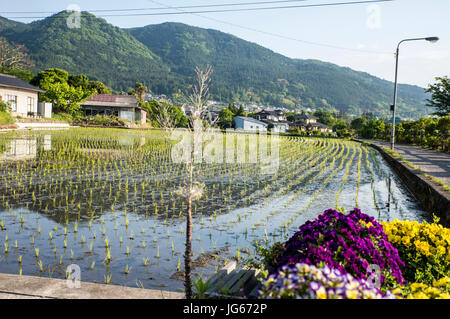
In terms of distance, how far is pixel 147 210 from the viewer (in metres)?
8.44

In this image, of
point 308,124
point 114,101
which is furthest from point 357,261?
point 308,124

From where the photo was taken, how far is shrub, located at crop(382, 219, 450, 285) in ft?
13.2

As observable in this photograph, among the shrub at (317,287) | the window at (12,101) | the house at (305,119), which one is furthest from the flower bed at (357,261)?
the house at (305,119)

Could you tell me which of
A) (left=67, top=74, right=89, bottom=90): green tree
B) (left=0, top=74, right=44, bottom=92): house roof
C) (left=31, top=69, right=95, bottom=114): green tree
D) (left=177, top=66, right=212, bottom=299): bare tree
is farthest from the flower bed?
(left=67, top=74, right=89, bottom=90): green tree

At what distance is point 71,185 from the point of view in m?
10.9

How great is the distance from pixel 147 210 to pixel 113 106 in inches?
2036

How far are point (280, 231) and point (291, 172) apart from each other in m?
9.13

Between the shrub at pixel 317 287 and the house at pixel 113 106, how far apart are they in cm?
5721

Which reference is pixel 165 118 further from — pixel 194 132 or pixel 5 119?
pixel 5 119

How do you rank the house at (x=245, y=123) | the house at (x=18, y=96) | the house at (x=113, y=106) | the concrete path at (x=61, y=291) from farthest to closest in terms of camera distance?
the house at (x=245, y=123), the house at (x=113, y=106), the house at (x=18, y=96), the concrete path at (x=61, y=291)

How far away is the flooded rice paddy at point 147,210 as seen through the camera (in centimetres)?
528

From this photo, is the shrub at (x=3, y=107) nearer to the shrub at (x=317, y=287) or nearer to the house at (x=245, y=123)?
the shrub at (x=317, y=287)

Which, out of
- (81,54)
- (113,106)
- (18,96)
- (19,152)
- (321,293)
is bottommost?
(19,152)
